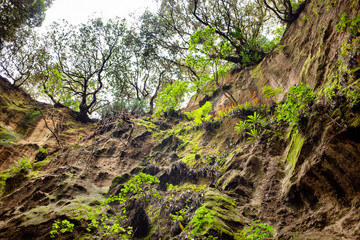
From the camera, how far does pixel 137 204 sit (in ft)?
23.0

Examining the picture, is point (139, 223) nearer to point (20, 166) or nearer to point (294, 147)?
point (294, 147)

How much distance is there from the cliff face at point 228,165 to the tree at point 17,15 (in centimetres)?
667

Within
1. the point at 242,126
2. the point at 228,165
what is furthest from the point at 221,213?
the point at 242,126

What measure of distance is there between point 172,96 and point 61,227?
1057cm

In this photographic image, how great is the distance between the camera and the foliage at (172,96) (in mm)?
13820

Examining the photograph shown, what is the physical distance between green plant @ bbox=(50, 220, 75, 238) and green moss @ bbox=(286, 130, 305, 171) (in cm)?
673

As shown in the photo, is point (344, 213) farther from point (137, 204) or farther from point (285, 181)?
point (137, 204)

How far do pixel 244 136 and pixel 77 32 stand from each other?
1768 centimetres

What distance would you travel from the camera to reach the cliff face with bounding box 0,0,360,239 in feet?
13.0

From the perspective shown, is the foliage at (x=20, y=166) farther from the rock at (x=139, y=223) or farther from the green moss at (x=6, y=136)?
the rock at (x=139, y=223)

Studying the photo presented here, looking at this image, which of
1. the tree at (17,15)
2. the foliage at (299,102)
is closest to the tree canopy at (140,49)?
the tree at (17,15)

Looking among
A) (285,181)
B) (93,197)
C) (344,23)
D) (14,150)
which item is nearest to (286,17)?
(344,23)

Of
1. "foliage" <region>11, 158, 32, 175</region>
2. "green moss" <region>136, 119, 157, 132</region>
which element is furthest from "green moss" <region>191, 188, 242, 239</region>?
"foliage" <region>11, 158, 32, 175</region>

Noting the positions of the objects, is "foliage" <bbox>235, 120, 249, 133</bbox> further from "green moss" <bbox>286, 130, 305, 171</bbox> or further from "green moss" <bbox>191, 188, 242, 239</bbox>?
"green moss" <bbox>191, 188, 242, 239</bbox>
